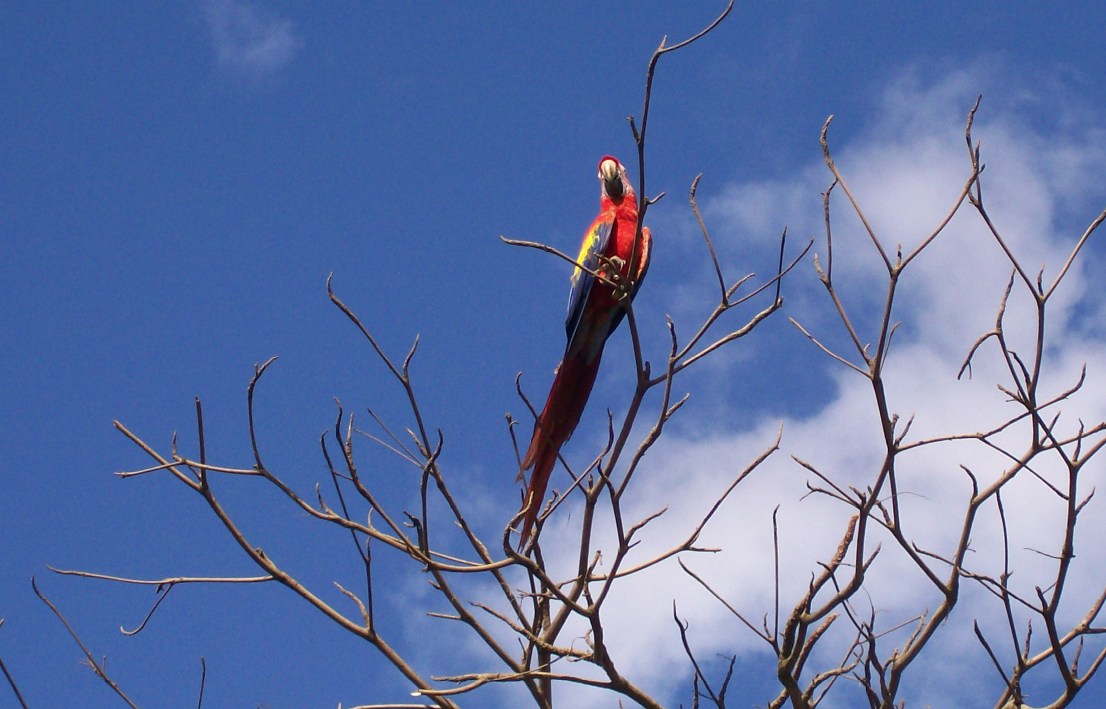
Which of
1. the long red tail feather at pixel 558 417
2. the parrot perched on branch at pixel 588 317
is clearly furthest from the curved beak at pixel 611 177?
the long red tail feather at pixel 558 417

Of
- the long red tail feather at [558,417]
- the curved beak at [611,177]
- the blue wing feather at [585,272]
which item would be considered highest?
the curved beak at [611,177]

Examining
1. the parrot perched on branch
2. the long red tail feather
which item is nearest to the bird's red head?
the parrot perched on branch

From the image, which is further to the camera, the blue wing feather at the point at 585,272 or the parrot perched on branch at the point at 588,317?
the blue wing feather at the point at 585,272

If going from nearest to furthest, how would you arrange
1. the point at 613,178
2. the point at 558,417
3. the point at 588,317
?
the point at 558,417 < the point at 588,317 < the point at 613,178

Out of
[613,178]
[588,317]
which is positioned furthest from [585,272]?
[613,178]

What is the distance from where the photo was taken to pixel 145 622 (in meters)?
2.54

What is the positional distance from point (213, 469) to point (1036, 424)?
1.83 m

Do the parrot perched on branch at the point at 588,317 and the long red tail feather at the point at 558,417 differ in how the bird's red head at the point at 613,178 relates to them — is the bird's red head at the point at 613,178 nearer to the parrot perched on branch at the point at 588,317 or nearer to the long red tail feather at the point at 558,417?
the parrot perched on branch at the point at 588,317

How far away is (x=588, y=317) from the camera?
12.9 ft

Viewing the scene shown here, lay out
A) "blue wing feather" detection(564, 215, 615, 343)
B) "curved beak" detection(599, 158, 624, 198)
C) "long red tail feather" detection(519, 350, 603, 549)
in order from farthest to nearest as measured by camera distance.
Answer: "curved beak" detection(599, 158, 624, 198)
"blue wing feather" detection(564, 215, 615, 343)
"long red tail feather" detection(519, 350, 603, 549)

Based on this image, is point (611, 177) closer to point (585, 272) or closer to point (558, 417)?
point (585, 272)

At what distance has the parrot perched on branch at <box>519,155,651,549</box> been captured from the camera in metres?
3.24

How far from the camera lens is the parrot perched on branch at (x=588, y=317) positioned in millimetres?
3244

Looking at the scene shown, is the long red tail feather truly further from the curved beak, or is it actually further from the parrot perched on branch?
the curved beak
